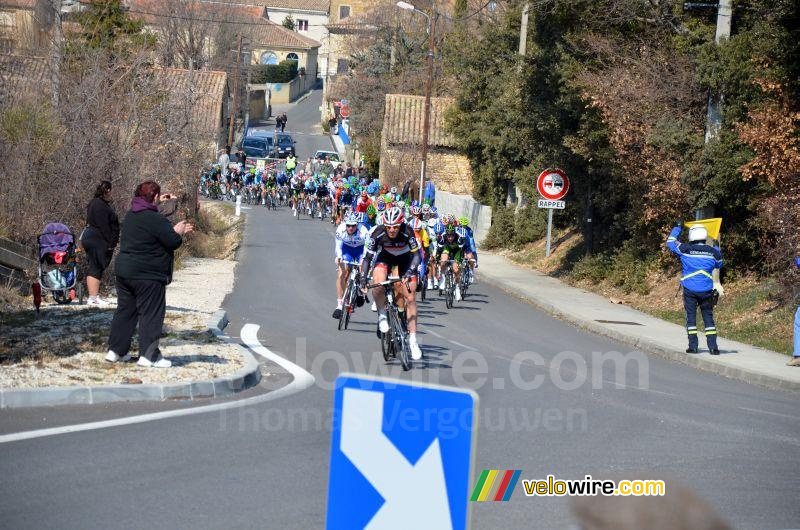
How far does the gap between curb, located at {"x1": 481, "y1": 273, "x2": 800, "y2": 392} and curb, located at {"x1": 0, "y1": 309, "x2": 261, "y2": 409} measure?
275 inches

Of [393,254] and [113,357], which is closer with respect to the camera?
[113,357]

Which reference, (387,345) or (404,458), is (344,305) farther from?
(404,458)

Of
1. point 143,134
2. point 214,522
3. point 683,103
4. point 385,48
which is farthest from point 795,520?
point 385,48

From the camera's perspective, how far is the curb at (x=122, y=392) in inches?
376

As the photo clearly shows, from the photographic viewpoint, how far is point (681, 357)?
15.9 metres

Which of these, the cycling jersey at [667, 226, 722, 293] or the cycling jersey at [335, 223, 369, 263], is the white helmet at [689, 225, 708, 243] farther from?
the cycling jersey at [335, 223, 369, 263]

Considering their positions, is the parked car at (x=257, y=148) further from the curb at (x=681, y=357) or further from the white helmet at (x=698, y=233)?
the white helmet at (x=698, y=233)

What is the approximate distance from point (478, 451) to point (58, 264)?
9855 millimetres

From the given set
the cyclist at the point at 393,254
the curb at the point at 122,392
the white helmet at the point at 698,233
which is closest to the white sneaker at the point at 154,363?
the curb at the point at 122,392

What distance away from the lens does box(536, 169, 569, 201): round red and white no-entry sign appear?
29500 millimetres

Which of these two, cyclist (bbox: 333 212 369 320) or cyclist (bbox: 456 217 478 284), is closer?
cyclist (bbox: 333 212 369 320)

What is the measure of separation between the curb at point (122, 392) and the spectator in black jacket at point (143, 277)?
847 mm

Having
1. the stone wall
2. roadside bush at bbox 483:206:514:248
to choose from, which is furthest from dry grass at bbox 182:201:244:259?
the stone wall

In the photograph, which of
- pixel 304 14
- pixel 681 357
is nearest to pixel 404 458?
pixel 681 357
